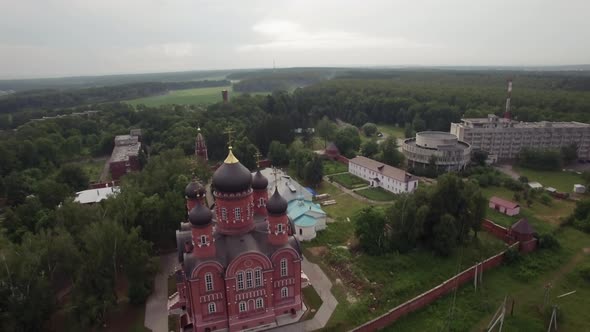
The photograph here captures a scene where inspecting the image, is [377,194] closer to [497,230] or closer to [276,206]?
[497,230]

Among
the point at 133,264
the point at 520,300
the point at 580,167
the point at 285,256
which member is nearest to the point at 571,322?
the point at 520,300

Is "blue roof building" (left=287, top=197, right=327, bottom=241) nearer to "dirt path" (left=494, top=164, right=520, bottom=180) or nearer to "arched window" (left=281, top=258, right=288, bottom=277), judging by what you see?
"arched window" (left=281, top=258, right=288, bottom=277)

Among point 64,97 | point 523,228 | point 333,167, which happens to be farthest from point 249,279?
point 64,97

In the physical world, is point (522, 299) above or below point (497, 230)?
below

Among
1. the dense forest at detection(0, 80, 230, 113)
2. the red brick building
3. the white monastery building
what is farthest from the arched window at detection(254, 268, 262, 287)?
the dense forest at detection(0, 80, 230, 113)

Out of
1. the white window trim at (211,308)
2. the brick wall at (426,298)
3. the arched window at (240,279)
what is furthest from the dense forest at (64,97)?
the brick wall at (426,298)

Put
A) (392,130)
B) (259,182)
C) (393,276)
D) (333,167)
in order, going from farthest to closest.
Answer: (392,130), (333,167), (393,276), (259,182)

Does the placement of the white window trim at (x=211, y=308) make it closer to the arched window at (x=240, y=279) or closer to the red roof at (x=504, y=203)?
the arched window at (x=240, y=279)

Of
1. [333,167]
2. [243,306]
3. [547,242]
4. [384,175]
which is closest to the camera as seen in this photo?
[243,306]
